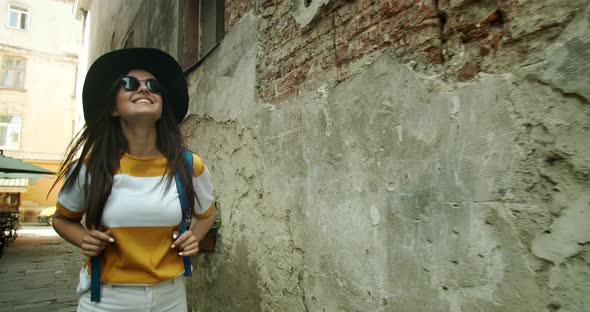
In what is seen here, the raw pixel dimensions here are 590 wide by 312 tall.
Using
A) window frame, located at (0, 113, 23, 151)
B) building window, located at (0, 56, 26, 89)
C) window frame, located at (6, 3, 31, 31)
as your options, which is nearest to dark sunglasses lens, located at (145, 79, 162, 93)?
window frame, located at (0, 113, 23, 151)

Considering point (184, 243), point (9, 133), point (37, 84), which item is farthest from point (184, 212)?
point (37, 84)

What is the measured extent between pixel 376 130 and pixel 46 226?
63.7ft

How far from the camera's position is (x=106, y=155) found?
1562 millimetres

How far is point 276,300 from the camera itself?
2484mm

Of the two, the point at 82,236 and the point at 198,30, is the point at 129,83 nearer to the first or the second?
the point at 82,236

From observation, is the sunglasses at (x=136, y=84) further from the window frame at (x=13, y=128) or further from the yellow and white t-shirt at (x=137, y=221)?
the window frame at (x=13, y=128)

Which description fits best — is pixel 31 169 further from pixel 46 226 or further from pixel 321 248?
pixel 46 226

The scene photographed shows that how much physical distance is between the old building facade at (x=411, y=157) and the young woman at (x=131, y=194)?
0.76m

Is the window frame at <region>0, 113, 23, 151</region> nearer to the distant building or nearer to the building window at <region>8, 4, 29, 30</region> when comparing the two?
the distant building

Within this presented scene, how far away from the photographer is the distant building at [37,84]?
19312mm

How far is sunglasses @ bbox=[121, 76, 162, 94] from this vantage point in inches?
67.3

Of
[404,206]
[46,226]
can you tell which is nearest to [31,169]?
[404,206]

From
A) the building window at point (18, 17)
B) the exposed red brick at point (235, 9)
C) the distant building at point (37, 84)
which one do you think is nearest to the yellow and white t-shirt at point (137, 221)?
the exposed red brick at point (235, 9)

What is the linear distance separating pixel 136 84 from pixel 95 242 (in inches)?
28.1
